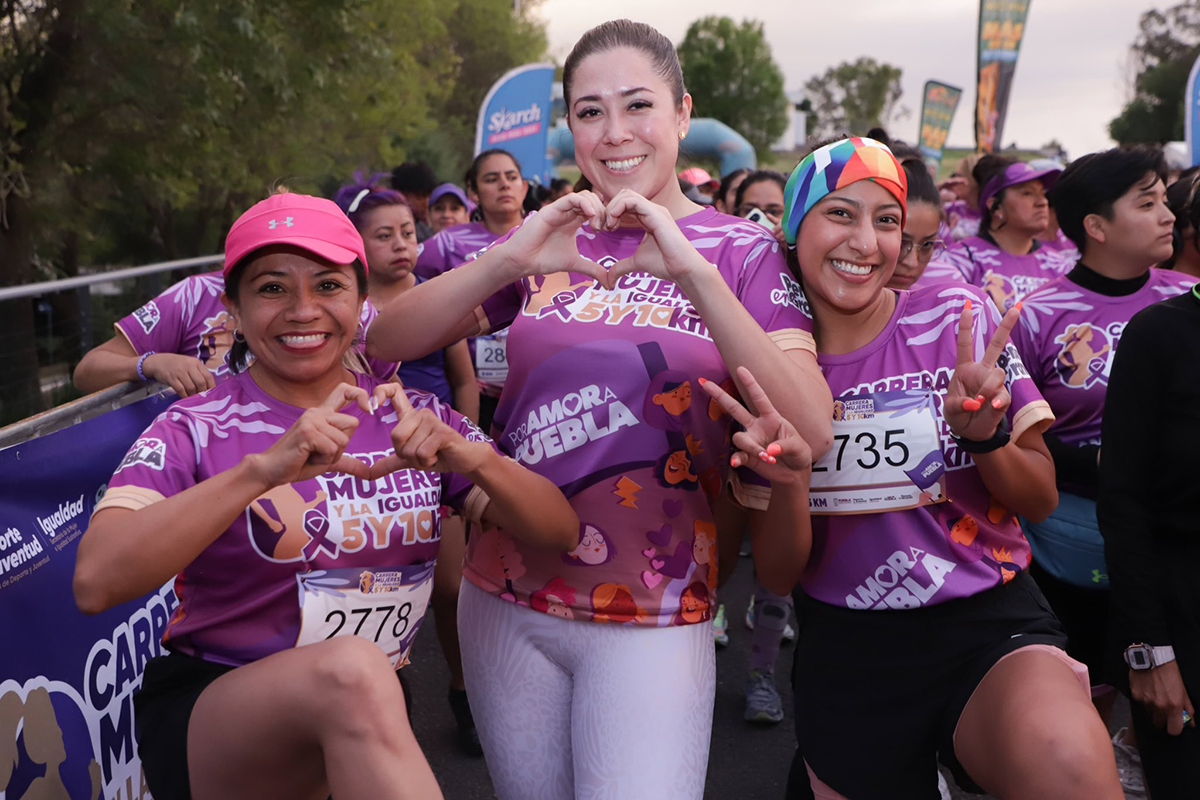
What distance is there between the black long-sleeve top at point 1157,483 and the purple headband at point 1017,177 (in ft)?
10.8

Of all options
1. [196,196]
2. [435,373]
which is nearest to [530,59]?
[196,196]

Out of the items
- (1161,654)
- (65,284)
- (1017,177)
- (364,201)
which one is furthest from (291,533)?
(1017,177)

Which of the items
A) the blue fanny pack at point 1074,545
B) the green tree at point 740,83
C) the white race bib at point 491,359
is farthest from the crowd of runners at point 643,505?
the green tree at point 740,83

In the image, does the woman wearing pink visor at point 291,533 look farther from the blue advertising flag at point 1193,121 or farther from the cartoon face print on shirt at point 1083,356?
A: the blue advertising flag at point 1193,121

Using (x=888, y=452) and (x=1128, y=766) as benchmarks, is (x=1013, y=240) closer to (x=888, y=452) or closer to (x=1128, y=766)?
(x=1128, y=766)

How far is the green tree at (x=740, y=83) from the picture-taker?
6216 centimetres

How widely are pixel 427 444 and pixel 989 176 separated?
18.3 ft

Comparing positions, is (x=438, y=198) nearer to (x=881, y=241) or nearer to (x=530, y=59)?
(x=881, y=241)

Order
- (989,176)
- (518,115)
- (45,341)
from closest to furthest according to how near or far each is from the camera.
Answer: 1. (989,176)
2. (45,341)
3. (518,115)

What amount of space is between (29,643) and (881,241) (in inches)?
89.4

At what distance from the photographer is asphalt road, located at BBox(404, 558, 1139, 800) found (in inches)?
156

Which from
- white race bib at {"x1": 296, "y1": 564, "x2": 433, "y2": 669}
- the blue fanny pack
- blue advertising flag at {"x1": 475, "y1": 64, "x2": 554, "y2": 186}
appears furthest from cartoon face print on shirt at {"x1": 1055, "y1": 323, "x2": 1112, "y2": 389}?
blue advertising flag at {"x1": 475, "y1": 64, "x2": 554, "y2": 186}

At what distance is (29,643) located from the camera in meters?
2.63

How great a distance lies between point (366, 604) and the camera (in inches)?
90.6
